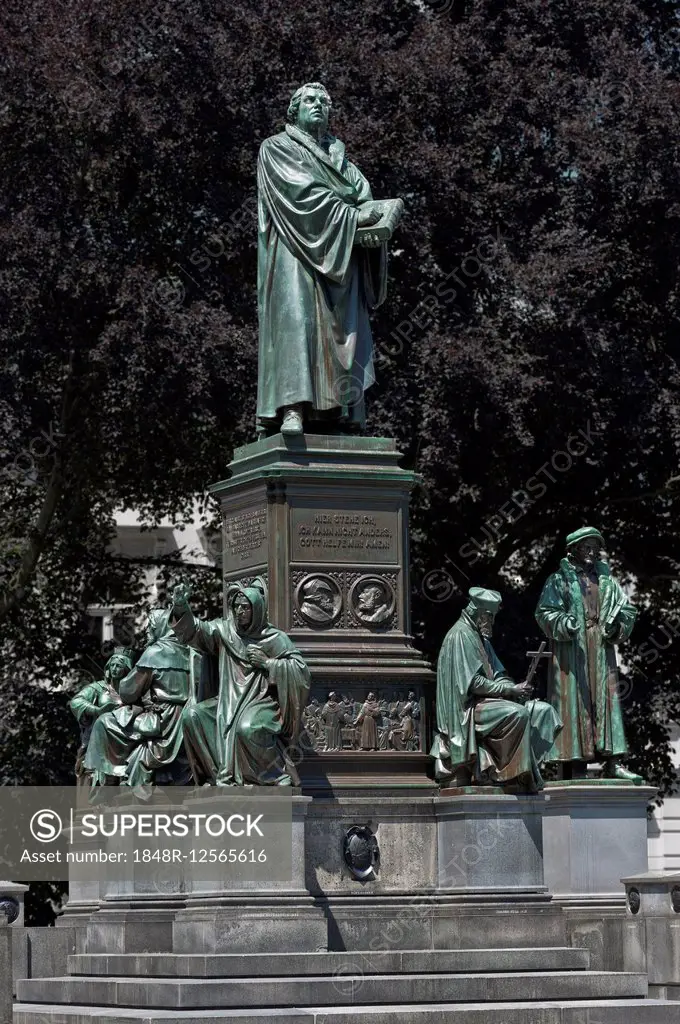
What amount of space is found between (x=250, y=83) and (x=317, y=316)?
1086 centimetres

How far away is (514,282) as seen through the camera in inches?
1123

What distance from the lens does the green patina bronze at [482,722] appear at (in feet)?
57.8

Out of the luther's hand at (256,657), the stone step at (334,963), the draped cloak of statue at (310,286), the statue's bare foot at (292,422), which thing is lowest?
the stone step at (334,963)

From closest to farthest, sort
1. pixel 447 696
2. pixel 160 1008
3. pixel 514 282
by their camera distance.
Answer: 1. pixel 160 1008
2. pixel 447 696
3. pixel 514 282

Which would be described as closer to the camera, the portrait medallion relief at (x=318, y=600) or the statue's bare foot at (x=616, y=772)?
the portrait medallion relief at (x=318, y=600)

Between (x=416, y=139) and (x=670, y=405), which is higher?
(x=416, y=139)

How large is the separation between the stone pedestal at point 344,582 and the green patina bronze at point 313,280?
504 millimetres

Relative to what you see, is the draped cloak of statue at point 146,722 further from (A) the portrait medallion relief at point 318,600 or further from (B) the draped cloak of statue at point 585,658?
(B) the draped cloak of statue at point 585,658

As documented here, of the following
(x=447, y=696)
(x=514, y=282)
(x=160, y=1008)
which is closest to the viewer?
(x=160, y=1008)

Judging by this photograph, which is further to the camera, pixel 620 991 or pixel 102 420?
pixel 102 420

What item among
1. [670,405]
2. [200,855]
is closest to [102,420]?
[670,405]

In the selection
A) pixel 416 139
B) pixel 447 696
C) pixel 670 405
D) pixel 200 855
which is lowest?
pixel 200 855

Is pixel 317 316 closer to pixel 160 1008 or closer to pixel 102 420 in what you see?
pixel 160 1008

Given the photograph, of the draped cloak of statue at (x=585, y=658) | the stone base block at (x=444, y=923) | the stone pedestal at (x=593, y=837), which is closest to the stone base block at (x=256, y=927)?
the stone base block at (x=444, y=923)
